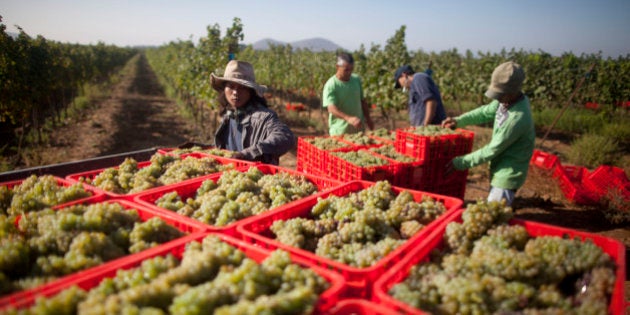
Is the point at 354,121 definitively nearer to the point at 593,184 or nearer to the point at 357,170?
the point at 357,170

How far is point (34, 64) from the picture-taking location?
989 centimetres

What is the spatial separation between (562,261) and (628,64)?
17552mm

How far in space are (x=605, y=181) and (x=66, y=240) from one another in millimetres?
8345

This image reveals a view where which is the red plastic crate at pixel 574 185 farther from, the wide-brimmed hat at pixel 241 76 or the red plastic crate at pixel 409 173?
the wide-brimmed hat at pixel 241 76

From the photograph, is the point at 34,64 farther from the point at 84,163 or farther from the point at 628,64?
the point at 628,64

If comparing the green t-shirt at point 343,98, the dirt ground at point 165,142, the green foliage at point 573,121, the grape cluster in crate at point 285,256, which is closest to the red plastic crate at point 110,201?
the grape cluster in crate at point 285,256

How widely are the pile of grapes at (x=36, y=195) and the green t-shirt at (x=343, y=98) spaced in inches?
161

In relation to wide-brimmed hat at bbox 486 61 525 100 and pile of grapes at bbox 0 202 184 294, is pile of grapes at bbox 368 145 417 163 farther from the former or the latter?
pile of grapes at bbox 0 202 184 294

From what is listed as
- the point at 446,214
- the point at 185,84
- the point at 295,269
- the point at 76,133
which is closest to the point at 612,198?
the point at 446,214

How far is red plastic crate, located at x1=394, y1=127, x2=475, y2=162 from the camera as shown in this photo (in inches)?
176

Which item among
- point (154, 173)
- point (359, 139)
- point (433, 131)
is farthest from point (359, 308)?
point (359, 139)

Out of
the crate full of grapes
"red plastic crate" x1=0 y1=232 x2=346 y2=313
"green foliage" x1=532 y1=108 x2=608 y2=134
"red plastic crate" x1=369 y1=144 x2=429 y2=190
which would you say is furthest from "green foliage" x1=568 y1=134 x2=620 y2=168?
"red plastic crate" x1=0 y1=232 x2=346 y2=313

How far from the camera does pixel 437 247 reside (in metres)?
1.89

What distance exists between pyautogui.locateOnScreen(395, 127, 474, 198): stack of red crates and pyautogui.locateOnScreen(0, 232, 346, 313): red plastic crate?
318 centimetres
